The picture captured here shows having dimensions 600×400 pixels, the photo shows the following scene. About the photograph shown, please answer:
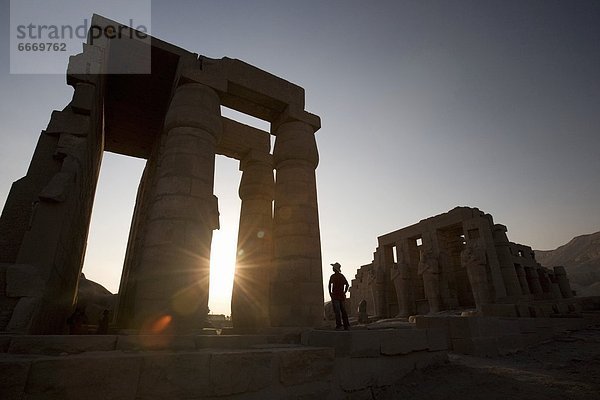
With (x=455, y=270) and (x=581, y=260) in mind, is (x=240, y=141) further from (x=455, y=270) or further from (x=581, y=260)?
(x=581, y=260)

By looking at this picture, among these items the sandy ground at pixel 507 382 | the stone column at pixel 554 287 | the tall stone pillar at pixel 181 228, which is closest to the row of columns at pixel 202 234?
the tall stone pillar at pixel 181 228

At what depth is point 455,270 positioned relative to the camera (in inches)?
947

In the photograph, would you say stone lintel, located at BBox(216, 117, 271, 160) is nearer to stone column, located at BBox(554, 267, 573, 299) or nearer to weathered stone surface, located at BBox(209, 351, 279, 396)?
weathered stone surface, located at BBox(209, 351, 279, 396)

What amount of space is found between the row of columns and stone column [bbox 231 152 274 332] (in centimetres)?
5

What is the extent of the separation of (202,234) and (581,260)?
75.8 metres

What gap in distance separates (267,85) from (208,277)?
5.47 meters

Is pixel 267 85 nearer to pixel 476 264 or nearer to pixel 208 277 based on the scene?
pixel 208 277

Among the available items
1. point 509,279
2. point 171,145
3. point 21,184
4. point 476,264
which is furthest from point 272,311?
point 509,279

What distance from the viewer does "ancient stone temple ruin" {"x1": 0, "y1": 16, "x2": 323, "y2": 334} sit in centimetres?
550

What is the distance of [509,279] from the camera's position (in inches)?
770

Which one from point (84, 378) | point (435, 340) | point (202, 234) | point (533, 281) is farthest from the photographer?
point (533, 281)

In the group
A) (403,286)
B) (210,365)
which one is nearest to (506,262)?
(403,286)

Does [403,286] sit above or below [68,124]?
below

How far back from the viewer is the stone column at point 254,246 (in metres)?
10.1
